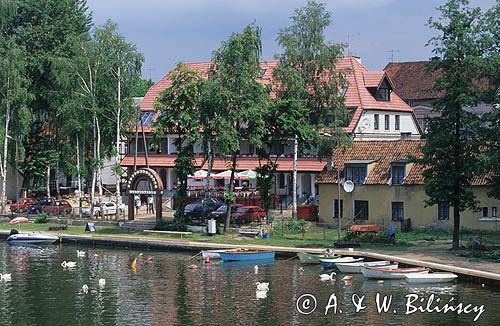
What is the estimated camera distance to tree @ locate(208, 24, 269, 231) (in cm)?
6669

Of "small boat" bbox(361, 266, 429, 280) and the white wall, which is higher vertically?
the white wall

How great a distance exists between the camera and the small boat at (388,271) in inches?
1956

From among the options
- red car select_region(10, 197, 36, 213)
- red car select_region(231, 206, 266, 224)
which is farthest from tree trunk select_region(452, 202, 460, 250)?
red car select_region(10, 197, 36, 213)

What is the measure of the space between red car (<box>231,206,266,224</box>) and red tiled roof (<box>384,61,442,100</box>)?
4530 centimetres

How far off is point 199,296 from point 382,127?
4632 cm

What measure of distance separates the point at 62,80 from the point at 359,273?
4391 centimetres

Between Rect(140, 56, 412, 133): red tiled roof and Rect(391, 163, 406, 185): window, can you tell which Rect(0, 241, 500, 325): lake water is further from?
Rect(140, 56, 412, 133): red tiled roof

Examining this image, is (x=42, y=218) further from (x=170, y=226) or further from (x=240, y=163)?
(x=240, y=163)

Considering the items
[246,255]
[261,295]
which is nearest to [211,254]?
[246,255]

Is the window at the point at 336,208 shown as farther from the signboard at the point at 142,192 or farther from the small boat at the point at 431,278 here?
the small boat at the point at 431,278

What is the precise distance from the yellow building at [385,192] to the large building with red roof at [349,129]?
848cm

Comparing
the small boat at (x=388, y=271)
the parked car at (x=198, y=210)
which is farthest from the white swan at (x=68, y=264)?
the small boat at (x=388, y=271)

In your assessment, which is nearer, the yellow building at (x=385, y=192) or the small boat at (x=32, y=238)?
the yellow building at (x=385, y=192)

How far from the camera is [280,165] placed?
8444 cm
